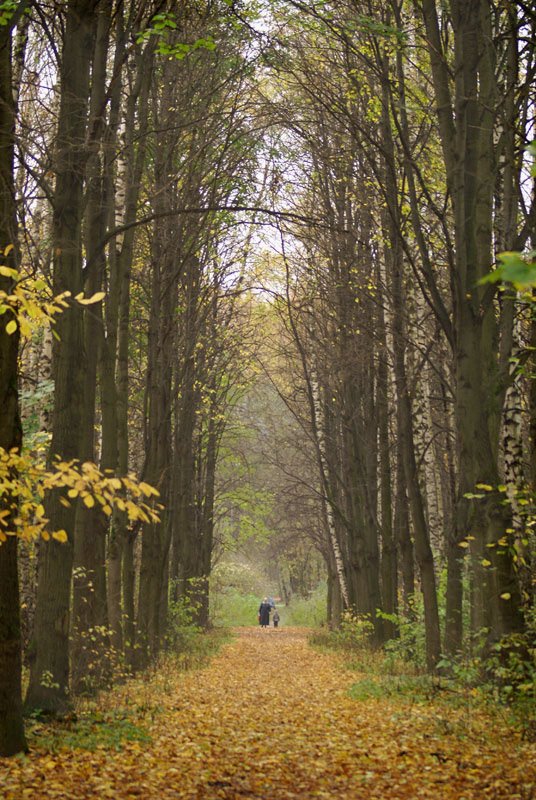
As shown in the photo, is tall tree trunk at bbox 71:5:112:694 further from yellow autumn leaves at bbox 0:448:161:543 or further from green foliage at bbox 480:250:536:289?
green foliage at bbox 480:250:536:289

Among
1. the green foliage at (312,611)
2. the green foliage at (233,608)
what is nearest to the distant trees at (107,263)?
the green foliage at (233,608)

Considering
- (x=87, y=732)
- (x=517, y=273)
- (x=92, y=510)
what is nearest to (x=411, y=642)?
(x=92, y=510)

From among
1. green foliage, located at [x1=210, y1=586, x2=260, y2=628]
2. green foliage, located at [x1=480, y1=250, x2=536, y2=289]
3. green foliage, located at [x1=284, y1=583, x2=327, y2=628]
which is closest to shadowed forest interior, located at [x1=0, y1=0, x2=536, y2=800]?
green foliage, located at [x1=480, y1=250, x2=536, y2=289]

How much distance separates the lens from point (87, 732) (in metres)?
7.76

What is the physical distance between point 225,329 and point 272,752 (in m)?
15.6

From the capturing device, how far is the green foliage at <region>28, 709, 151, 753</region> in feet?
23.7

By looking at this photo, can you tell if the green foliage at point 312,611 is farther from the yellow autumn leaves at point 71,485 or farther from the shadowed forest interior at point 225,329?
the yellow autumn leaves at point 71,485

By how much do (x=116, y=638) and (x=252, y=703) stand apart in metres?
2.74

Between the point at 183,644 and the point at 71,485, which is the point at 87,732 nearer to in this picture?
the point at 71,485

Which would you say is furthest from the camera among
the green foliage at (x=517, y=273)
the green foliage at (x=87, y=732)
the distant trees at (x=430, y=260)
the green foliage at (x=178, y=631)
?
the green foliage at (x=178, y=631)

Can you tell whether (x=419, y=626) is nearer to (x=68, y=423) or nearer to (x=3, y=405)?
(x=68, y=423)

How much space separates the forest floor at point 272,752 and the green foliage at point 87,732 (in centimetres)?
2

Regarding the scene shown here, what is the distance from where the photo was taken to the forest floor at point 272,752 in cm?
606

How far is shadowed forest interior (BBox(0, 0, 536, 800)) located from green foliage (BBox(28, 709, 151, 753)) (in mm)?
82
